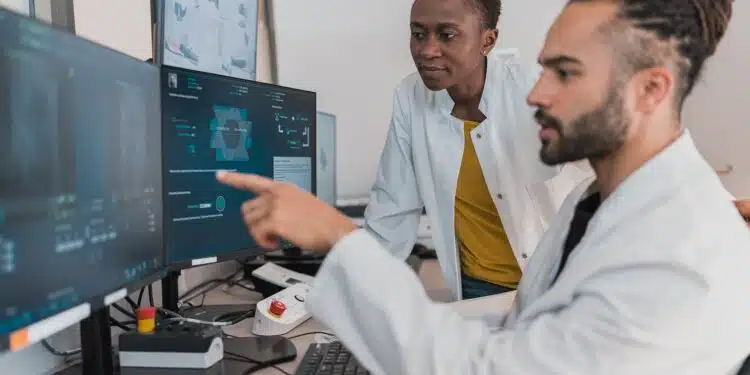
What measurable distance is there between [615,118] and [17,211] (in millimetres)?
722

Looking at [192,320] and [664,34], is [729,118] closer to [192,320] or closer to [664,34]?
[664,34]

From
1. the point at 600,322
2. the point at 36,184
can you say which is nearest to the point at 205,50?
the point at 36,184

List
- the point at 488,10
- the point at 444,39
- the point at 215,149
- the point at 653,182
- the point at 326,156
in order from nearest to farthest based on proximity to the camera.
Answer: the point at 653,182 < the point at 215,149 < the point at 444,39 < the point at 488,10 < the point at 326,156

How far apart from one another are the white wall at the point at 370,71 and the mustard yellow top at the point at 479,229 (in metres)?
0.92

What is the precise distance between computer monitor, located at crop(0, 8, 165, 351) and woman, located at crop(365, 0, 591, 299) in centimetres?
84

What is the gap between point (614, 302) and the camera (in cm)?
69

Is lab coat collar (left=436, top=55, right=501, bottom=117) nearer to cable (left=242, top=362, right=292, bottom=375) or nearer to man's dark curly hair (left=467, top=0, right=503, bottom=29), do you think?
man's dark curly hair (left=467, top=0, right=503, bottom=29)

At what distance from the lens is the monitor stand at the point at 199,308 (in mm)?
1309

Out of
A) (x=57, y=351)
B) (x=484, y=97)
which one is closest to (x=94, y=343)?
(x=57, y=351)

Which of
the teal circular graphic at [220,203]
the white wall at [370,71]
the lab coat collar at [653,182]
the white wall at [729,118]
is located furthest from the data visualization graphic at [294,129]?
the white wall at [729,118]

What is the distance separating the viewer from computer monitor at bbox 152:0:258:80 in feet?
4.69

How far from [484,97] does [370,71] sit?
947 millimetres

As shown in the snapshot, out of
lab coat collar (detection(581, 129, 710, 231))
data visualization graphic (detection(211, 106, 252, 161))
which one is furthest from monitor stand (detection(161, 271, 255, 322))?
lab coat collar (detection(581, 129, 710, 231))

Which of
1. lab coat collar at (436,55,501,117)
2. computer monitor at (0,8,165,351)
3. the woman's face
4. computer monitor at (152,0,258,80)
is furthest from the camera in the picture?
lab coat collar at (436,55,501,117)
